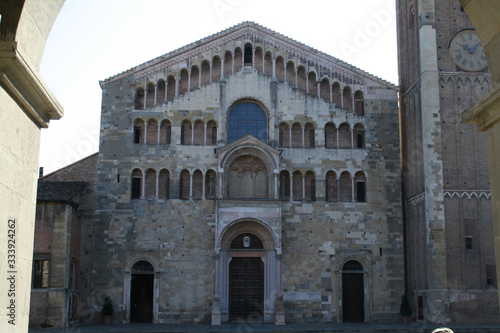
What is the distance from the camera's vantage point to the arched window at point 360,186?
2980 centimetres

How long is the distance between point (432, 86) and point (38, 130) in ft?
78.3

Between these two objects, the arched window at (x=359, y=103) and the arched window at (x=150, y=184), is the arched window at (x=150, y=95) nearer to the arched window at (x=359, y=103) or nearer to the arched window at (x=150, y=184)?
the arched window at (x=150, y=184)

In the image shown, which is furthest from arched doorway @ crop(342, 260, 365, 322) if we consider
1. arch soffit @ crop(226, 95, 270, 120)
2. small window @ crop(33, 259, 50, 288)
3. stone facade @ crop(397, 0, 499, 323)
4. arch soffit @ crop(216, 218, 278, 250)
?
small window @ crop(33, 259, 50, 288)

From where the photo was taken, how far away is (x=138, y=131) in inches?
1174

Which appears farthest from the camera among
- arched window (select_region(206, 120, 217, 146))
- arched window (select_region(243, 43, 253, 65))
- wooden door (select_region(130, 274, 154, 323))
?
arched window (select_region(243, 43, 253, 65))

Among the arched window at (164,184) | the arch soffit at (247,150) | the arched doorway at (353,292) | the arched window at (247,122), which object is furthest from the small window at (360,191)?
the arched window at (164,184)

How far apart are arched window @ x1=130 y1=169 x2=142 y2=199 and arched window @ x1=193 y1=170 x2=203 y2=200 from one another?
2542 mm

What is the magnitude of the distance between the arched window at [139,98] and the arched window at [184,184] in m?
3.85

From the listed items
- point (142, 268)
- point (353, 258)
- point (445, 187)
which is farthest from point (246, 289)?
point (445, 187)

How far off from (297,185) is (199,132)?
17.6 feet

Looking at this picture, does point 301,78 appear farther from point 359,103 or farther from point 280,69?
point 359,103

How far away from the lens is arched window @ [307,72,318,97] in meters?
30.6

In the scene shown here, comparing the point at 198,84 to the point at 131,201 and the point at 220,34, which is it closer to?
the point at 220,34

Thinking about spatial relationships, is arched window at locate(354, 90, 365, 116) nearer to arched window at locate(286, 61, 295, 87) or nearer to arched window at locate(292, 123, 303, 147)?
arched window at locate(292, 123, 303, 147)
